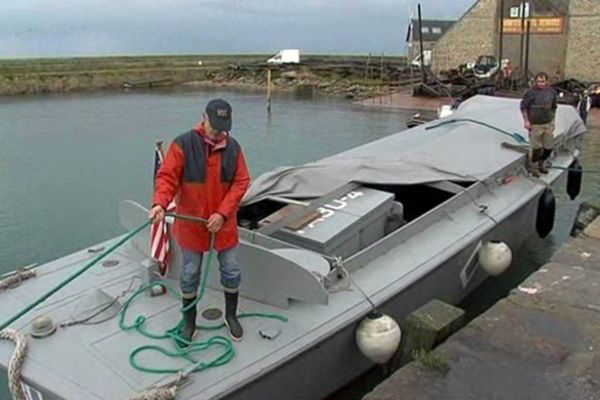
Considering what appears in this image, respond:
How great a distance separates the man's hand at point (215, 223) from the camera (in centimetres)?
357

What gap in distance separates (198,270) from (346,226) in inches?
59.3

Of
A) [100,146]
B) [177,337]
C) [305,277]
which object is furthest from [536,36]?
[177,337]

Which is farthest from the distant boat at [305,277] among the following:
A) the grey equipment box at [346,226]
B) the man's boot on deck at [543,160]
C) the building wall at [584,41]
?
the building wall at [584,41]

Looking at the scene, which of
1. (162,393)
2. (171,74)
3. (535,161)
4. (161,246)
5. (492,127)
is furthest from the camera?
(171,74)

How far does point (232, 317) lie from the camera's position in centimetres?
397

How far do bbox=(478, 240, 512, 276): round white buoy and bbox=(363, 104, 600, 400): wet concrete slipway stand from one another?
58cm

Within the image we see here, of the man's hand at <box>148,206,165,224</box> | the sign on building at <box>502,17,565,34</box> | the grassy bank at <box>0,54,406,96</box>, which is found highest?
the sign on building at <box>502,17,565,34</box>

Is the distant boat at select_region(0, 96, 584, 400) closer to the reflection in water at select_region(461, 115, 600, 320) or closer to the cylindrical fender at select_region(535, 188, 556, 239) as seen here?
the cylindrical fender at select_region(535, 188, 556, 239)

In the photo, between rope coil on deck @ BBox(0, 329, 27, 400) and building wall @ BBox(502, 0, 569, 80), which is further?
building wall @ BBox(502, 0, 569, 80)

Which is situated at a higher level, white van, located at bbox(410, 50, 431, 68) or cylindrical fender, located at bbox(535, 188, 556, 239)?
white van, located at bbox(410, 50, 431, 68)

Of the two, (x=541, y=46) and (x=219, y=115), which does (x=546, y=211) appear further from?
(x=541, y=46)

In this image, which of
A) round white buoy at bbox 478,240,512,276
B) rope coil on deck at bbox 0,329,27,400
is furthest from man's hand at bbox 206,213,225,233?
round white buoy at bbox 478,240,512,276

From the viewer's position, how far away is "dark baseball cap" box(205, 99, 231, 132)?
3.55 meters

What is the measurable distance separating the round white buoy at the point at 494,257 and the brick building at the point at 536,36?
78.1 feet
